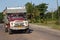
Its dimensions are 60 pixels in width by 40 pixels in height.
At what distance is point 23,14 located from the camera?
29.6 metres

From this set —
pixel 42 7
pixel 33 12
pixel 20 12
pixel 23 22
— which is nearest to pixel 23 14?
pixel 20 12

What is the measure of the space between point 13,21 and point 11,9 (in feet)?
16.2

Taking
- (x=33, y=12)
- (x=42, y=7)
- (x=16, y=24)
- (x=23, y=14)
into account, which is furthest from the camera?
(x=42, y=7)

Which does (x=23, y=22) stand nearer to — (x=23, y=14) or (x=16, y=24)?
(x=16, y=24)

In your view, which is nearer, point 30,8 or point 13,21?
point 13,21

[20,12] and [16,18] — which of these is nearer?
[16,18]

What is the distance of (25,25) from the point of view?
86.4ft

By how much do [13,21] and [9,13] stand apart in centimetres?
479

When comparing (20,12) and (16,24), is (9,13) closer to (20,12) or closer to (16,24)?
(20,12)

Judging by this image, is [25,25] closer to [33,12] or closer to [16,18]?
[16,18]

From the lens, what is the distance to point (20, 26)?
26.1 m

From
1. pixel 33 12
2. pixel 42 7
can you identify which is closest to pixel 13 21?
pixel 33 12

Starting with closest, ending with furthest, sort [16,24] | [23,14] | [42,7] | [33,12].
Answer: [16,24]
[23,14]
[33,12]
[42,7]

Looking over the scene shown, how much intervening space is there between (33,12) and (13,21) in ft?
216
